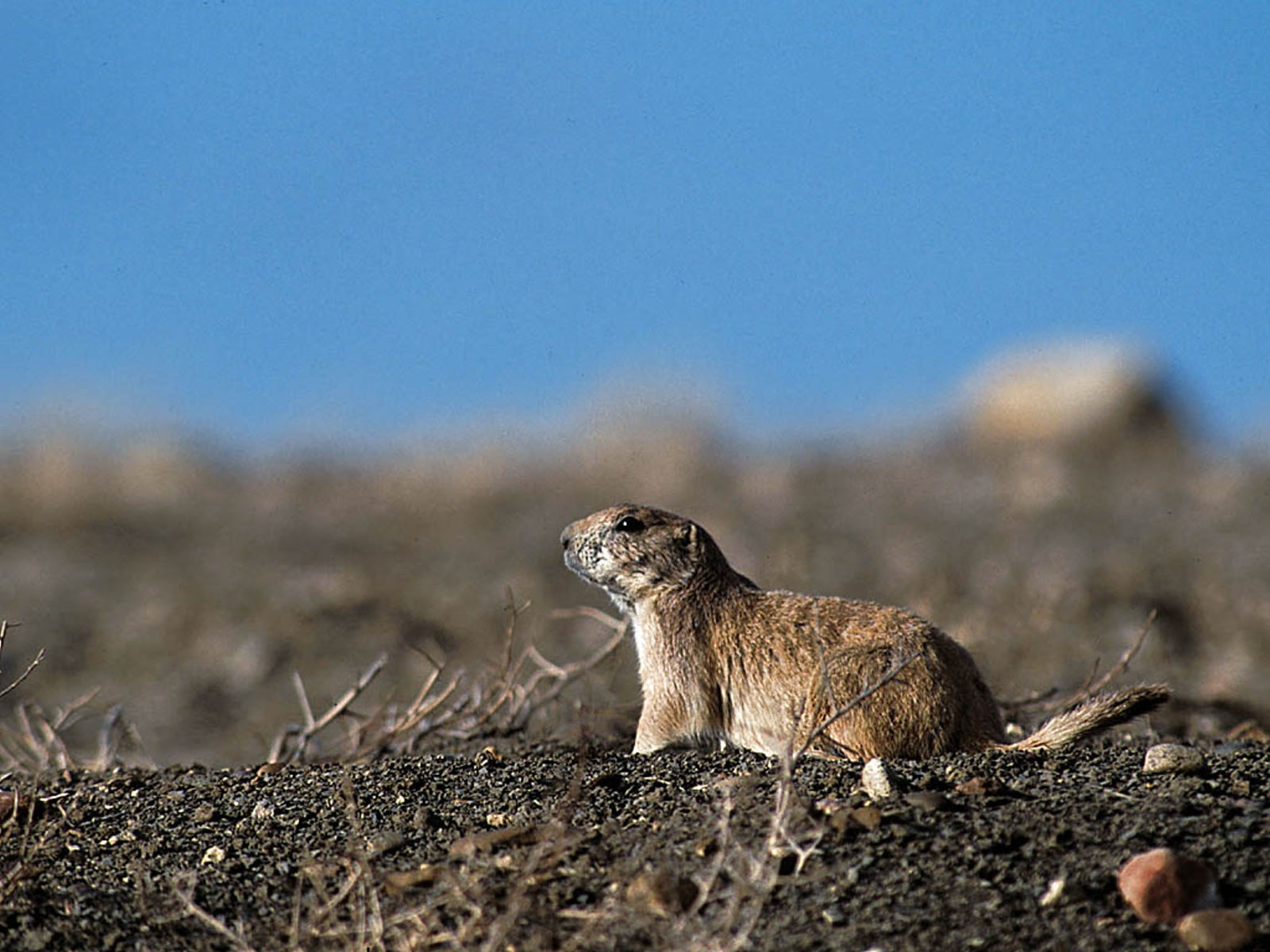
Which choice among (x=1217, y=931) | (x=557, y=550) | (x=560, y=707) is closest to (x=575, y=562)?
(x=560, y=707)

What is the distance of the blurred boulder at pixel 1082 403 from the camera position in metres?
19.5

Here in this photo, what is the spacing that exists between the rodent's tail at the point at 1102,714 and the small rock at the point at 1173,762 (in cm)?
28

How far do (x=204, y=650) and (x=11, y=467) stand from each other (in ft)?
23.0

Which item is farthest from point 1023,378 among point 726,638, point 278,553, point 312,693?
point 726,638

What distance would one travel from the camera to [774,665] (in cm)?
528

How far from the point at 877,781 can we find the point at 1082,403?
16.6 meters

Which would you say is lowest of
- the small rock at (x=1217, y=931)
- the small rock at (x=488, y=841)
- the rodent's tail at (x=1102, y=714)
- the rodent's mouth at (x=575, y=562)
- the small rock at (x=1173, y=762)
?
the small rock at (x=1217, y=931)

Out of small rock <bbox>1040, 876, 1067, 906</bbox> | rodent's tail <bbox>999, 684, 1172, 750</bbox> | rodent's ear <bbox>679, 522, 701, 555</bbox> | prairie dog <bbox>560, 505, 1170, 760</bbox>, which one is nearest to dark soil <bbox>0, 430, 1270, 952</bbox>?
small rock <bbox>1040, 876, 1067, 906</bbox>

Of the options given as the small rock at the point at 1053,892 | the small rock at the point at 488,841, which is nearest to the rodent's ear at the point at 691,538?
the small rock at the point at 488,841

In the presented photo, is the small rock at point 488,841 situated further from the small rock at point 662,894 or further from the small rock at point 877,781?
the small rock at point 877,781

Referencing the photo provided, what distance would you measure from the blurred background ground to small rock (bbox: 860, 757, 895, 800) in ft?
6.12

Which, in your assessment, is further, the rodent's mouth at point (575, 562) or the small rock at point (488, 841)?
the rodent's mouth at point (575, 562)

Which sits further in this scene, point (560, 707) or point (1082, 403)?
point (1082, 403)

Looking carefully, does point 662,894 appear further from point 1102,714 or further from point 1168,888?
point 1102,714
